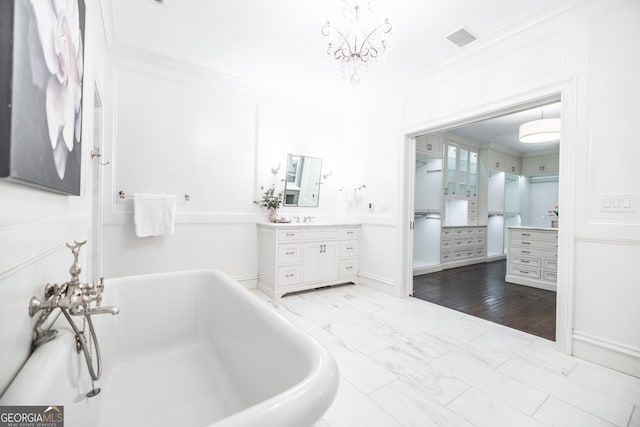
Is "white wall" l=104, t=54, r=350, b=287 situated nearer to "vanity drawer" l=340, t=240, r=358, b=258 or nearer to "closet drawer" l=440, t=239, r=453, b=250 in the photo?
"vanity drawer" l=340, t=240, r=358, b=258

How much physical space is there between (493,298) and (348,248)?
1.87 m

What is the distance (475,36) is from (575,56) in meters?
0.80

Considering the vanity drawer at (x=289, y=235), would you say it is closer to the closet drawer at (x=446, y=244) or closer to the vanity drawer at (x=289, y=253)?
the vanity drawer at (x=289, y=253)

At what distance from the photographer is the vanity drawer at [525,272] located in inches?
154

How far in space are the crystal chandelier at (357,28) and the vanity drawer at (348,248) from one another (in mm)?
2120

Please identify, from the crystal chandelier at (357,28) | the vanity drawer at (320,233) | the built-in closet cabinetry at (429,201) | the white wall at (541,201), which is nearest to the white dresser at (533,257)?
the built-in closet cabinetry at (429,201)

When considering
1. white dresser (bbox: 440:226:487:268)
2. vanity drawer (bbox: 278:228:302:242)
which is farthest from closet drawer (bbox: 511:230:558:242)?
vanity drawer (bbox: 278:228:302:242)

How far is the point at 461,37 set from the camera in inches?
99.8

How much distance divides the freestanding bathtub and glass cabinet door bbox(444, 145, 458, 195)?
15.6 ft

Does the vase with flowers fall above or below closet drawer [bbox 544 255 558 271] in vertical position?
above

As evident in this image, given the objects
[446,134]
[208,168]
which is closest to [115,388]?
[208,168]

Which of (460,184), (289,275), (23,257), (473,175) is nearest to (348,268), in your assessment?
(289,275)

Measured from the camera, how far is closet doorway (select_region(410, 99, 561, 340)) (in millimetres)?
3301

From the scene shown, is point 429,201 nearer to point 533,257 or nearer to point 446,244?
point 446,244
